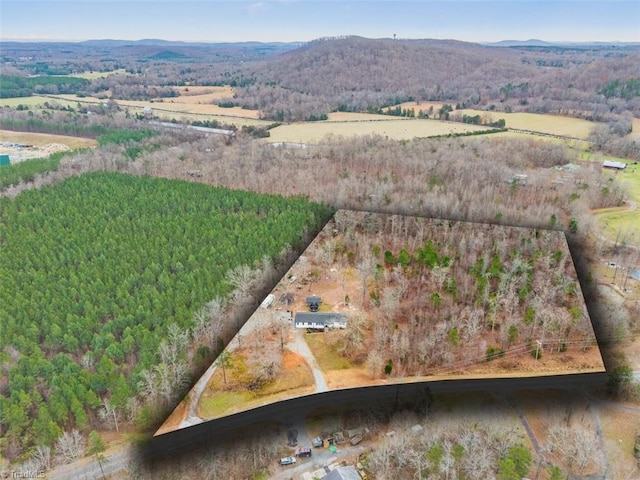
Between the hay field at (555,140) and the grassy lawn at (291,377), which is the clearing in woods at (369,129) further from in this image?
the grassy lawn at (291,377)

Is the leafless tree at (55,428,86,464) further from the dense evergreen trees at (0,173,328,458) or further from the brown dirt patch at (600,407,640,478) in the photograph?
the brown dirt patch at (600,407,640,478)

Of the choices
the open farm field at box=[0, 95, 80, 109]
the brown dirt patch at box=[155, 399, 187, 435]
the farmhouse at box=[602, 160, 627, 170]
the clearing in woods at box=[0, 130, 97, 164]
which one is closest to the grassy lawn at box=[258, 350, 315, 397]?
the brown dirt patch at box=[155, 399, 187, 435]

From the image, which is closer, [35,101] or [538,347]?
[538,347]

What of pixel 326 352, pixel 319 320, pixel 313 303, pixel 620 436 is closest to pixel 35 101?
pixel 313 303

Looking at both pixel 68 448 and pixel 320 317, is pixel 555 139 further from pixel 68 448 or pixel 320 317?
pixel 68 448

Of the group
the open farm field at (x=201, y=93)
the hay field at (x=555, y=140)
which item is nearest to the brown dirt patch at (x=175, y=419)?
the hay field at (x=555, y=140)

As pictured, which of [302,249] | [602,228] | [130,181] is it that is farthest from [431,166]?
→ [130,181]
